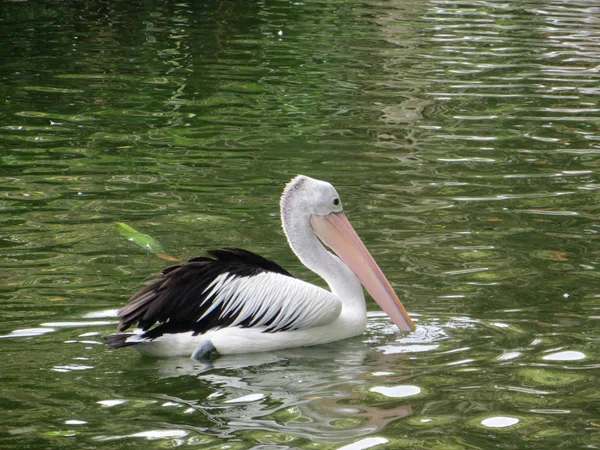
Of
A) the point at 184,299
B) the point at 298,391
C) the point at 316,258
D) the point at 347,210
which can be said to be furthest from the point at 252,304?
the point at 347,210

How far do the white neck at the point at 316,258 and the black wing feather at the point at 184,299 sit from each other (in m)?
0.40

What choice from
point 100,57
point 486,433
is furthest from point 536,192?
point 100,57

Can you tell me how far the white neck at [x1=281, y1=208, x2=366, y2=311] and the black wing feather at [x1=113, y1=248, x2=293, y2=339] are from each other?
0.40 meters

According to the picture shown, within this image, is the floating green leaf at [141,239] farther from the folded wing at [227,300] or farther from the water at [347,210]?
the folded wing at [227,300]

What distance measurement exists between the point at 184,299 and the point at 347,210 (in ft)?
8.05

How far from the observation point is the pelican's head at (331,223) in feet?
17.7

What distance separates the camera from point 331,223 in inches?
216

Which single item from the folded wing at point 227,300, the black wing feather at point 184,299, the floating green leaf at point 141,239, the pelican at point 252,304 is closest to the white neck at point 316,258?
the pelican at point 252,304

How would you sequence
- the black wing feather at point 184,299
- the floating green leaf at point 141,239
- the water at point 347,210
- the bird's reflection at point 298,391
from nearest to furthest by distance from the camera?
the bird's reflection at point 298,391, the water at point 347,210, the black wing feather at point 184,299, the floating green leaf at point 141,239

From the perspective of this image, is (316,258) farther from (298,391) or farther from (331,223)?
(298,391)

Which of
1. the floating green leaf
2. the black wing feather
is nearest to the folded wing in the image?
the black wing feather

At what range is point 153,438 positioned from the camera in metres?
3.95

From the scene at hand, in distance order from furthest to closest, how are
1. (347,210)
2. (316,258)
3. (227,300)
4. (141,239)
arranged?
(347,210) → (141,239) → (316,258) → (227,300)

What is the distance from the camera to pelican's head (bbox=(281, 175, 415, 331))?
538cm
